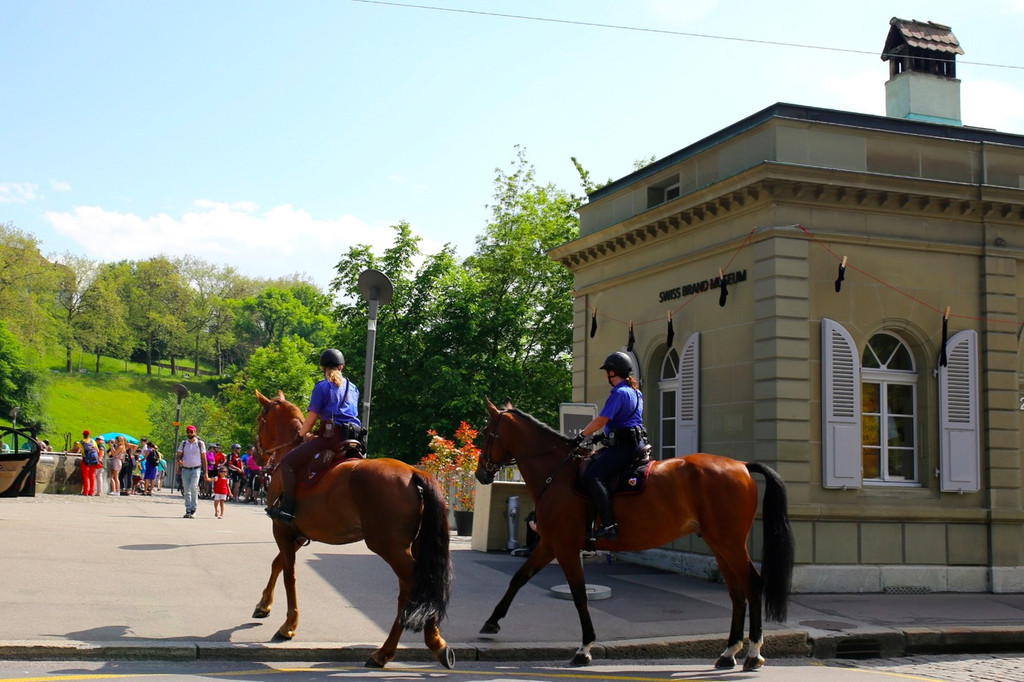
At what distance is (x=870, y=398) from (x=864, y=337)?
978 mm

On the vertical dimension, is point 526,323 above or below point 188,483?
above

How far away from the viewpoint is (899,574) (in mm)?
14047

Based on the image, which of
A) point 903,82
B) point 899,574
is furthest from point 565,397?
point 899,574

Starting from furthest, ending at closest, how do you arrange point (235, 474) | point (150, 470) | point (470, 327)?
point (470, 327) → point (235, 474) → point (150, 470)

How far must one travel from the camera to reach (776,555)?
9391 mm

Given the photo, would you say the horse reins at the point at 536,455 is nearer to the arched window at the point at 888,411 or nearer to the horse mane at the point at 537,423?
the horse mane at the point at 537,423

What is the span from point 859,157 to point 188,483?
15.0 metres

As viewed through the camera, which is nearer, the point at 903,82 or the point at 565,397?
the point at 903,82

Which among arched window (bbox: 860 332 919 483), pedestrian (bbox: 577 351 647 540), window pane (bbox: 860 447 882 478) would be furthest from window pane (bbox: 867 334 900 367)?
pedestrian (bbox: 577 351 647 540)

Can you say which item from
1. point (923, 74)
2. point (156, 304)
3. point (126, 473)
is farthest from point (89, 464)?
point (156, 304)

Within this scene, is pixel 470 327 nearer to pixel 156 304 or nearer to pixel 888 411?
pixel 888 411

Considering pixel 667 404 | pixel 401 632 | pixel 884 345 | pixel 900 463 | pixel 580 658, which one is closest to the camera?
pixel 401 632

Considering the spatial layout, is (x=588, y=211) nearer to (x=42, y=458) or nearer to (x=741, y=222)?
(x=741, y=222)

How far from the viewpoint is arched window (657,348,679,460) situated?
55.4 feet
